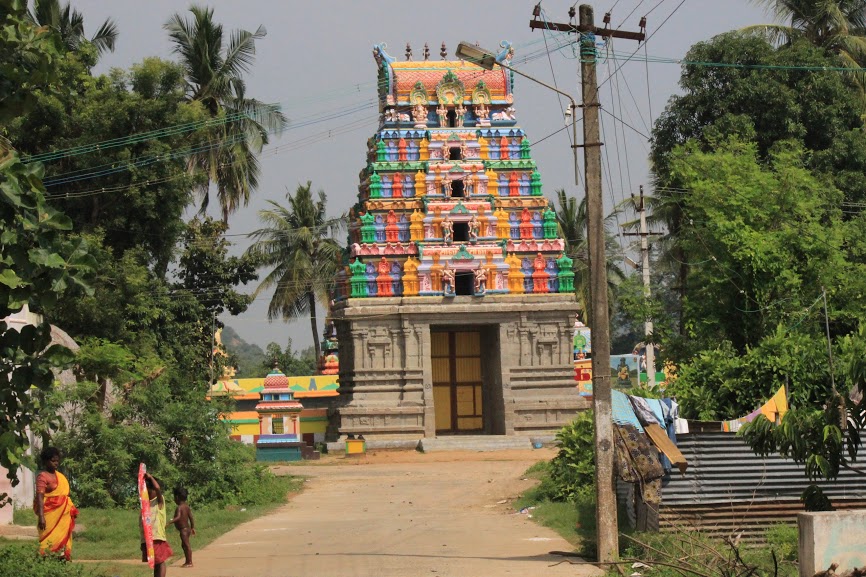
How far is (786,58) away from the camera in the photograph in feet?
115

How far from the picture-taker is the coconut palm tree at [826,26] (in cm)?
3694

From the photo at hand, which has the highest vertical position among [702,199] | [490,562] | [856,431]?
[702,199]

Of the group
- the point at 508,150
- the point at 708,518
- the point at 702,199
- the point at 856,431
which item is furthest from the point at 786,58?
the point at 856,431

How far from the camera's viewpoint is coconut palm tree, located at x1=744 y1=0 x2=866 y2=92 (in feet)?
121

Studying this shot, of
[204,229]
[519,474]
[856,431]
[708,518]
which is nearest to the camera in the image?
[856,431]

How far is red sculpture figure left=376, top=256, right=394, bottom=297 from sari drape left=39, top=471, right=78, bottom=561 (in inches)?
927

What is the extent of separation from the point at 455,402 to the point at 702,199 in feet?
54.1

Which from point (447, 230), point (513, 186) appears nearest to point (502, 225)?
point (513, 186)

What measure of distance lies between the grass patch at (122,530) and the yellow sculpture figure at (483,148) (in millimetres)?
17830

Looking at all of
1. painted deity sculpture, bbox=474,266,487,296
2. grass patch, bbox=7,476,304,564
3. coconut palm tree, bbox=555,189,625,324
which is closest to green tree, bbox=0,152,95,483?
grass patch, bbox=7,476,304,564

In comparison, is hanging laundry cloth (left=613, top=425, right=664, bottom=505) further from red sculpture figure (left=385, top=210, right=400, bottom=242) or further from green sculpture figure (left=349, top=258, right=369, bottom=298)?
red sculpture figure (left=385, top=210, right=400, bottom=242)

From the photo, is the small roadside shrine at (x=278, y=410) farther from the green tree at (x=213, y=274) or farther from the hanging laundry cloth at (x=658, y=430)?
the hanging laundry cloth at (x=658, y=430)

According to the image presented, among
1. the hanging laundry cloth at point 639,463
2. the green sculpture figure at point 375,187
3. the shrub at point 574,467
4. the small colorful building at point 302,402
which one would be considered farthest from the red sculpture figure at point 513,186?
the hanging laundry cloth at point 639,463

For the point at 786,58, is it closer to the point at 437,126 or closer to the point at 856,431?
the point at 437,126
